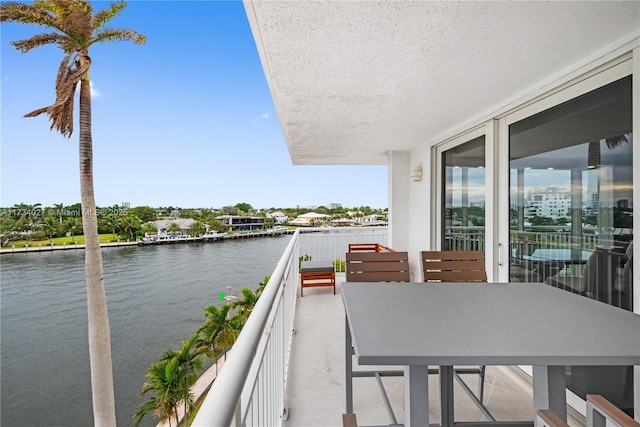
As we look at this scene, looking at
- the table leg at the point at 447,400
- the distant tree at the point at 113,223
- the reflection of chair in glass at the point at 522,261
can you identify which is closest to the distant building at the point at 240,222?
the distant tree at the point at 113,223

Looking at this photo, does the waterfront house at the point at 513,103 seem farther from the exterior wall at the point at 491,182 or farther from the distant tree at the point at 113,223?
the distant tree at the point at 113,223

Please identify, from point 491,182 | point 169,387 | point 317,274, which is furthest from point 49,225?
point 491,182

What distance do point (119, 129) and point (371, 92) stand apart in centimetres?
4100

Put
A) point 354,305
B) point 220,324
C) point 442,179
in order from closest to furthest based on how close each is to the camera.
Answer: point 354,305 → point 442,179 → point 220,324

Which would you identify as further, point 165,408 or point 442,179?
point 165,408

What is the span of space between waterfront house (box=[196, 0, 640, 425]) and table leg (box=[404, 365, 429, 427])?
1.78ft

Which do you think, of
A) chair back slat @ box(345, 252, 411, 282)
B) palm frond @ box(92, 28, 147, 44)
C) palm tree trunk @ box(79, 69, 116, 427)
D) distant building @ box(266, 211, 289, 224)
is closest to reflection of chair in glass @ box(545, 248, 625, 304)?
chair back slat @ box(345, 252, 411, 282)

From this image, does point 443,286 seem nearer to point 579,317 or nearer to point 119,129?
point 579,317

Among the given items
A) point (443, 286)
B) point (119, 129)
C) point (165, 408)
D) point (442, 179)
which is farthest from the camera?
point (119, 129)

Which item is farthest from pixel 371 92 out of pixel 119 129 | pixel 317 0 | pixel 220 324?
pixel 119 129

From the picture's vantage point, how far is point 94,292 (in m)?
10.4

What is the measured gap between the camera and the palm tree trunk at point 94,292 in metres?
10.4

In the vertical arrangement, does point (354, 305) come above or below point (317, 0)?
below

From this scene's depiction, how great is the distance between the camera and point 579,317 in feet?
4.35
